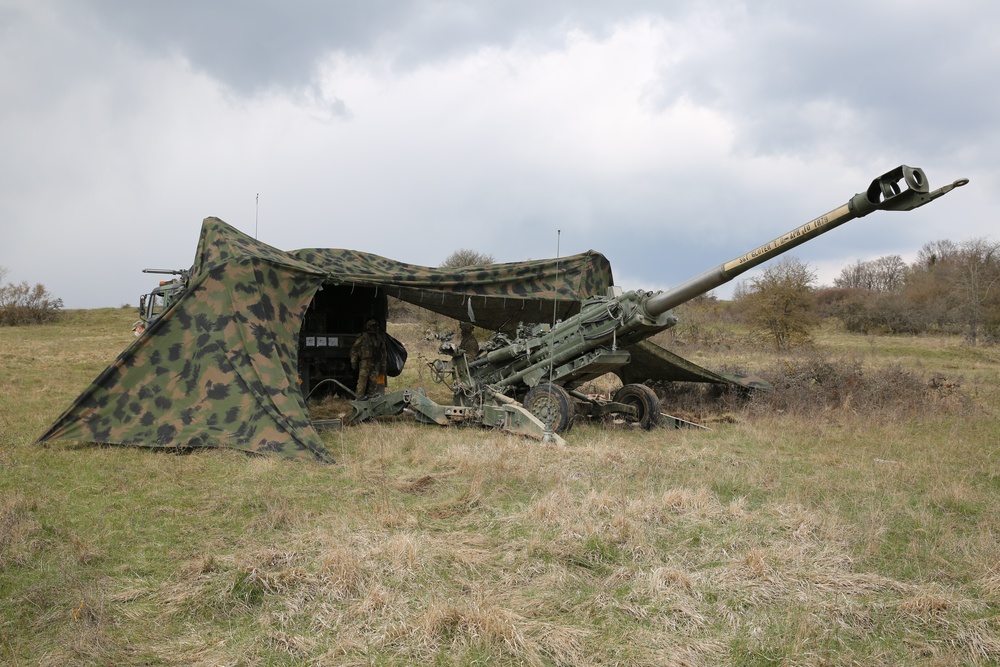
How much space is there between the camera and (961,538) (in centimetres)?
531

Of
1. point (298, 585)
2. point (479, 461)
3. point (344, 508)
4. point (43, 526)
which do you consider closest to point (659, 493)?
point (479, 461)

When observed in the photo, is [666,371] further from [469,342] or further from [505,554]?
[505,554]

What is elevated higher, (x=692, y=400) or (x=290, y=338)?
(x=290, y=338)

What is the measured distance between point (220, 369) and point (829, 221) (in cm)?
702

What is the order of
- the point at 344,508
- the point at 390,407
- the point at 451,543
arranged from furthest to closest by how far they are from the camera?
the point at 390,407 < the point at 344,508 < the point at 451,543

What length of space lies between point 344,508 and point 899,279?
56.4 m

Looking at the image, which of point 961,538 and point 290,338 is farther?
point 290,338

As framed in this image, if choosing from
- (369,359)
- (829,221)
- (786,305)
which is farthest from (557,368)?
(786,305)

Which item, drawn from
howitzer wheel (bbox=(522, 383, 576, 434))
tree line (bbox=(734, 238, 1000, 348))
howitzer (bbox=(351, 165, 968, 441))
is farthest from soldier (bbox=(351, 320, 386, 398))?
tree line (bbox=(734, 238, 1000, 348))

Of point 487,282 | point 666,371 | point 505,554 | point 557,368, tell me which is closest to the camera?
point 505,554

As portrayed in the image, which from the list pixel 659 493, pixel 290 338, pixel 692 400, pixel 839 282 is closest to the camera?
pixel 659 493

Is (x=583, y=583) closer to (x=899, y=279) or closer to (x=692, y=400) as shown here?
(x=692, y=400)

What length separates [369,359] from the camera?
11586 millimetres

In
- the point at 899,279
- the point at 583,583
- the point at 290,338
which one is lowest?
the point at 583,583
